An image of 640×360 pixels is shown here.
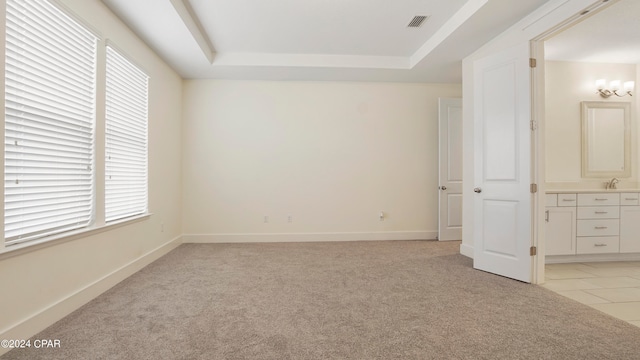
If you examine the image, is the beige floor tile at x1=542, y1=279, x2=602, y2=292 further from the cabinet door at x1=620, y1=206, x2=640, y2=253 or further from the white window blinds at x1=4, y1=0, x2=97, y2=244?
the white window blinds at x1=4, y1=0, x2=97, y2=244

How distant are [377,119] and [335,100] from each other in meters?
0.81

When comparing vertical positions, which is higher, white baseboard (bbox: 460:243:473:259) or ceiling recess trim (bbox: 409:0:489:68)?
ceiling recess trim (bbox: 409:0:489:68)

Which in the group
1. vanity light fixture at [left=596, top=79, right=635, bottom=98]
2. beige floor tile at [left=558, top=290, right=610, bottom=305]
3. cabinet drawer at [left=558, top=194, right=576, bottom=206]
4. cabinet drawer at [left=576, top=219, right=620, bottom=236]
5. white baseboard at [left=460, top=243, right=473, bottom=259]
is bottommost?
beige floor tile at [left=558, top=290, right=610, bottom=305]

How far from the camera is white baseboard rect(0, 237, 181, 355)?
6.46ft

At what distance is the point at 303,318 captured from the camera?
2309mm

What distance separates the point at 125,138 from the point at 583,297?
4854mm

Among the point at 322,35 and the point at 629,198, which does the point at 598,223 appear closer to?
the point at 629,198

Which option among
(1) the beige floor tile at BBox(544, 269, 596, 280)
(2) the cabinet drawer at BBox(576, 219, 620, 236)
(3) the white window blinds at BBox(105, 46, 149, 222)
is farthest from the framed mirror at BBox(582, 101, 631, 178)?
(3) the white window blinds at BBox(105, 46, 149, 222)

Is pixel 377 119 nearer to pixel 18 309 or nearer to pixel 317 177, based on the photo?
pixel 317 177

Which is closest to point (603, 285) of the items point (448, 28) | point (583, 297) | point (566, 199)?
→ point (583, 297)

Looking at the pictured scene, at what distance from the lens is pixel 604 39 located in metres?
3.74

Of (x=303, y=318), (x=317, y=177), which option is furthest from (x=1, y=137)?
(x=317, y=177)

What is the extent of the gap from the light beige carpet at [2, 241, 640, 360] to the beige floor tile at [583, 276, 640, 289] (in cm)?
77

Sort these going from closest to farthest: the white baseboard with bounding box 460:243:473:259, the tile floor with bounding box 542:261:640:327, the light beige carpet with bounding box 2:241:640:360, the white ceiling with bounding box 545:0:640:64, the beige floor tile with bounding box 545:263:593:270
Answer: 1. the light beige carpet with bounding box 2:241:640:360
2. the tile floor with bounding box 542:261:640:327
3. the white ceiling with bounding box 545:0:640:64
4. the beige floor tile with bounding box 545:263:593:270
5. the white baseboard with bounding box 460:243:473:259
